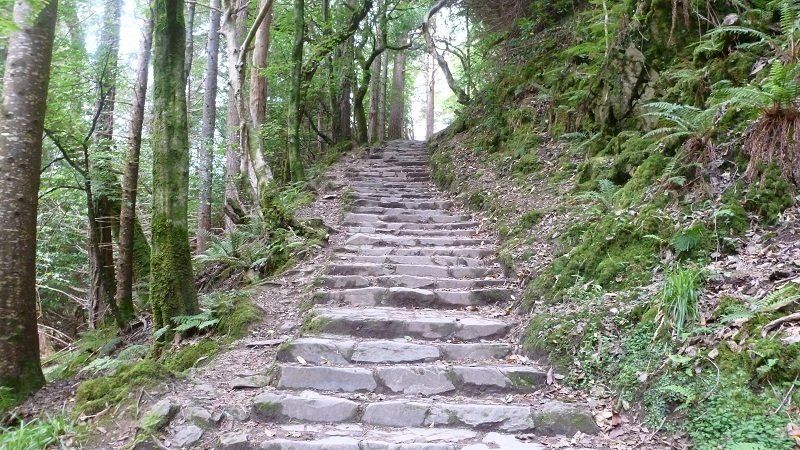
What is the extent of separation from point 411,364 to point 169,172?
10.8 feet

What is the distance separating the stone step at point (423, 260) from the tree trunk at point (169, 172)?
7.10 feet

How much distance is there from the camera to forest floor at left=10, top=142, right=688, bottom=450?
3.27 metres

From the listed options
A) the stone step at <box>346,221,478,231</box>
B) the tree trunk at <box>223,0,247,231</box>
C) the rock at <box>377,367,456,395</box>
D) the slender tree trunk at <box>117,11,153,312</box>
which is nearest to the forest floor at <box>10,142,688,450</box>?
the rock at <box>377,367,456,395</box>

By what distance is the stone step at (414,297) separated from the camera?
5.57 metres

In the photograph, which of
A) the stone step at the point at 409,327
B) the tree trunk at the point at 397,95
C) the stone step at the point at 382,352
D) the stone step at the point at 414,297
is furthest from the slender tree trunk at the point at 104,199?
the tree trunk at the point at 397,95

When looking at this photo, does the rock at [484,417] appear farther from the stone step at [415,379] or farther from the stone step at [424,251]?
the stone step at [424,251]

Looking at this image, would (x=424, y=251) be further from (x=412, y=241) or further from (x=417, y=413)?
(x=417, y=413)

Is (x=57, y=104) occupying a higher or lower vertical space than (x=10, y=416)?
higher

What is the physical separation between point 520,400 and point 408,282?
239 centimetres

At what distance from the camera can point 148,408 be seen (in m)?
3.59

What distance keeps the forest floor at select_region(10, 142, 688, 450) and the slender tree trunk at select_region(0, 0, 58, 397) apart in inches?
19.6

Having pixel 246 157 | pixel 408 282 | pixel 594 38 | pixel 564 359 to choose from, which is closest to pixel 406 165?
pixel 246 157

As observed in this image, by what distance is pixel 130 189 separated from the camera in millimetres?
7531

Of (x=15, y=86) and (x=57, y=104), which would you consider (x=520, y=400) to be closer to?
(x=15, y=86)
